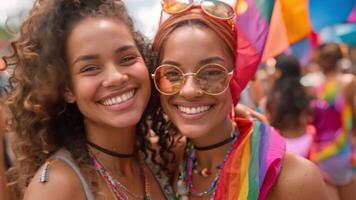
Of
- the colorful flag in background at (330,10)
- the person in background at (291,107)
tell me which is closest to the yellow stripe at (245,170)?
the colorful flag in background at (330,10)

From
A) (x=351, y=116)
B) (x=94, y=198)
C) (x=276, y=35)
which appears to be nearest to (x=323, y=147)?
(x=351, y=116)

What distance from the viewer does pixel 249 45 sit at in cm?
243

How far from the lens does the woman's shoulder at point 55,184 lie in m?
1.93

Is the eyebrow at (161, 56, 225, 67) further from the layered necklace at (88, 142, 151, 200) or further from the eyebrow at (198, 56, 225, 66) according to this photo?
the layered necklace at (88, 142, 151, 200)

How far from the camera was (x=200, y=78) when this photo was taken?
2152mm

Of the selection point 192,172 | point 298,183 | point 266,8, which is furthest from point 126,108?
point 266,8

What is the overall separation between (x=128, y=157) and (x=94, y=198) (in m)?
0.37

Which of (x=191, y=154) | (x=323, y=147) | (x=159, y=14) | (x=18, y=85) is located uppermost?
(x=159, y=14)

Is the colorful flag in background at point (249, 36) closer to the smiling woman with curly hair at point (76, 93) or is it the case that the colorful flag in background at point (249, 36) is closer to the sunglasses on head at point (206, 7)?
the sunglasses on head at point (206, 7)

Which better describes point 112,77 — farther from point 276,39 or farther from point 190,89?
point 276,39

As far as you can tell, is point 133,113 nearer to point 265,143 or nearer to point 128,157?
point 128,157

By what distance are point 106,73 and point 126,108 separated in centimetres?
16

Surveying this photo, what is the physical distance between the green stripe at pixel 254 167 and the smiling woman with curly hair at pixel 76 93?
1.51 ft

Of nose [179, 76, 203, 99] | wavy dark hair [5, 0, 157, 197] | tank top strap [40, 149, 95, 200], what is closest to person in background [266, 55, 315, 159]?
nose [179, 76, 203, 99]
